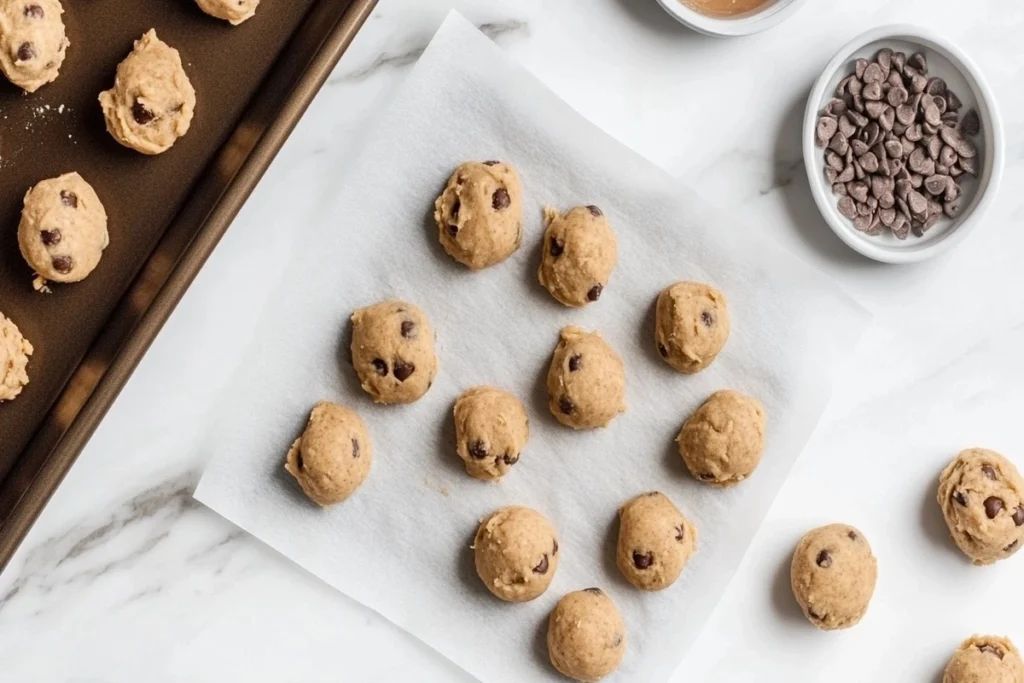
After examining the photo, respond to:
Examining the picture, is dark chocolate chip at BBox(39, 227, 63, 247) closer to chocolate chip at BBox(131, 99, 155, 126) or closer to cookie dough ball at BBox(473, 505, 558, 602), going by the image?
chocolate chip at BBox(131, 99, 155, 126)

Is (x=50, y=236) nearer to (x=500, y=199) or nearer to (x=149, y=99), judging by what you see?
(x=149, y=99)

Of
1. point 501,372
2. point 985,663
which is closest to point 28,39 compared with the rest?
point 501,372

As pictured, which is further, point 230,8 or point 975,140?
point 975,140

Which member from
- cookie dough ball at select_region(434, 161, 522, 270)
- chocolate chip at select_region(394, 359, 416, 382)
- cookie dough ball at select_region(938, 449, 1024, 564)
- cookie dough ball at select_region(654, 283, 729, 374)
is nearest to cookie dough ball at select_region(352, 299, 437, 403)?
chocolate chip at select_region(394, 359, 416, 382)

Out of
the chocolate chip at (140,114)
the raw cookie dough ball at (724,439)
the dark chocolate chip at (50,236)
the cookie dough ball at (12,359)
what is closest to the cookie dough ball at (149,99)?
the chocolate chip at (140,114)

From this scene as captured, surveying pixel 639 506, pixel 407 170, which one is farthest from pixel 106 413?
pixel 639 506

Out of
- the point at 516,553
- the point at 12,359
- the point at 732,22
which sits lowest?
the point at 12,359

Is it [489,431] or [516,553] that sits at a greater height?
[489,431]
